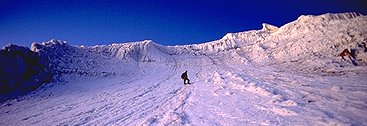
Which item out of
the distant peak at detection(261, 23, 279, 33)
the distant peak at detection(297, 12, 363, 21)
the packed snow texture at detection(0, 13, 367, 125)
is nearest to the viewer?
the packed snow texture at detection(0, 13, 367, 125)

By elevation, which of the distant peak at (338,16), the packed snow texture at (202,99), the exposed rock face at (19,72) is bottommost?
the packed snow texture at (202,99)

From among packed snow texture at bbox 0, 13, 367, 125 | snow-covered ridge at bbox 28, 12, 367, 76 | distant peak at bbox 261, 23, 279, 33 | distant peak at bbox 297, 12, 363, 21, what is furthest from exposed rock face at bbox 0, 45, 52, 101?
distant peak at bbox 261, 23, 279, 33

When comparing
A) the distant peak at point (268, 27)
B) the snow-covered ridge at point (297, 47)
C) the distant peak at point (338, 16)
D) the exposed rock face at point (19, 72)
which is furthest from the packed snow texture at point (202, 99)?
the distant peak at point (268, 27)

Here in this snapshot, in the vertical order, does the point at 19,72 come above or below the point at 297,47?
below

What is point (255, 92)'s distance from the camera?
986 cm

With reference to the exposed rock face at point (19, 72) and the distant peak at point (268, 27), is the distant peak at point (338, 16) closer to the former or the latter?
the distant peak at point (268, 27)

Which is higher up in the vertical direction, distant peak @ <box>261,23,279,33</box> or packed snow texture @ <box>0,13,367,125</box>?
distant peak @ <box>261,23,279,33</box>

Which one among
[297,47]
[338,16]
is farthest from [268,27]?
[297,47]

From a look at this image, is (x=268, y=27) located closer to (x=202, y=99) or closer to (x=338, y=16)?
(x=338, y=16)

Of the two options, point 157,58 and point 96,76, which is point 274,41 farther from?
point 96,76

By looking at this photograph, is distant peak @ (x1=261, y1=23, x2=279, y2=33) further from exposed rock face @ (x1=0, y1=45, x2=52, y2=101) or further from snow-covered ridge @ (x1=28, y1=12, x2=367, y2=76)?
exposed rock face @ (x1=0, y1=45, x2=52, y2=101)

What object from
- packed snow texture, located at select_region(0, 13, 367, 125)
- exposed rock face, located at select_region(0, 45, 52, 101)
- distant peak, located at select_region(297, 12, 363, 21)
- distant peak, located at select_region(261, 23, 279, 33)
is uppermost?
distant peak, located at select_region(261, 23, 279, 33)

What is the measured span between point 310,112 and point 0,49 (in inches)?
682

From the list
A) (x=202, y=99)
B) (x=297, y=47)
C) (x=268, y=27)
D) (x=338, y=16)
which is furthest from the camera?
(x=268, y=27)
